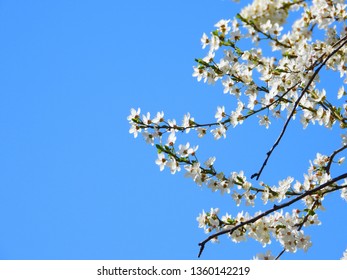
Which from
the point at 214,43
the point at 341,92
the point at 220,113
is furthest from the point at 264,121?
the point at 214,43

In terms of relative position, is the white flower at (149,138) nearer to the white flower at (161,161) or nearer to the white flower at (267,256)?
the white flower at (161,161)

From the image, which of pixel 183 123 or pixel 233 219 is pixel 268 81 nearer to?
pixel 183 123

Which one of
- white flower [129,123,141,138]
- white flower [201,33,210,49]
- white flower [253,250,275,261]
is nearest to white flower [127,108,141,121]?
white flower [129,123,141,138]

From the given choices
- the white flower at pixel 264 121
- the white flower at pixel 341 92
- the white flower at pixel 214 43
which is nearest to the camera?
the white flower at pixel 214 43

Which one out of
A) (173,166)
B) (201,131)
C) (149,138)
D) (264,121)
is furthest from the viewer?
(264,121)

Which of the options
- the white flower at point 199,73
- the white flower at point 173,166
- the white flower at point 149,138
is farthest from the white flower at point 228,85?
the white flower at point 173,166

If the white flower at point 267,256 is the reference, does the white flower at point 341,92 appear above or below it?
above

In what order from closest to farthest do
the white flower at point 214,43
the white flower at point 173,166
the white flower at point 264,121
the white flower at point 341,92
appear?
the white flower at point 173,166, the white flower at point 214,43, the white flower at point 341,92, the white flower at point 264,121

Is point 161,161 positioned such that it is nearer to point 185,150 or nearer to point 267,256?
point 185,150

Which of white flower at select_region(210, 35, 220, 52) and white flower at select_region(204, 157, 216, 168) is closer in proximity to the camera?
white flower at select_region(204, 157, 216, 168)

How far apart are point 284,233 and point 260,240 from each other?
0.89 ft

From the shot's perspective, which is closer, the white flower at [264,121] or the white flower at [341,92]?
the white flower at [341,92]

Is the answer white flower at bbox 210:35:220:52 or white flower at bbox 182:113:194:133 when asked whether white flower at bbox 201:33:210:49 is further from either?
white flower at bbox 182:113:194:133
